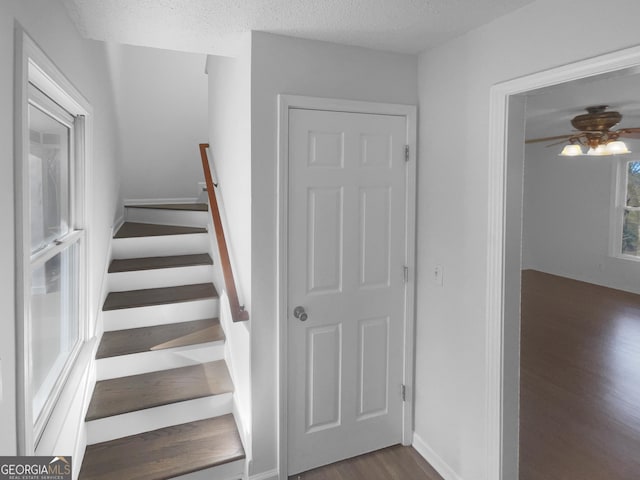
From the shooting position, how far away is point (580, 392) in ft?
10.7

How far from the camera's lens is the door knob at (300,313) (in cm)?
227

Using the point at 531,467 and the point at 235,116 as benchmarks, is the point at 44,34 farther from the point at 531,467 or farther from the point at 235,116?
the point at 531,467

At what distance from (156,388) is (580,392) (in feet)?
10.4

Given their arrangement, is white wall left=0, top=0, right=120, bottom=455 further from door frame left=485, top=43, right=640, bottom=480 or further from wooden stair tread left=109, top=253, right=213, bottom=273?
door frame left=485, top=43, right=640, bottom=480

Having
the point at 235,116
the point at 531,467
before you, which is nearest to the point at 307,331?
the point at 235,116

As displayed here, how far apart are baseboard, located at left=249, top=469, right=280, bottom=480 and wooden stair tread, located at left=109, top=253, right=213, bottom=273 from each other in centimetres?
162

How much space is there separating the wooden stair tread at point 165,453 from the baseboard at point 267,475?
12cm

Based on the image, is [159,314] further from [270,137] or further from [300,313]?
[270,137]

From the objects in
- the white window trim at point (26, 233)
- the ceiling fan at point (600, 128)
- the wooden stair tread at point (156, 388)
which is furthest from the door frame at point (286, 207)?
the ceiling fan at point (600, 128)

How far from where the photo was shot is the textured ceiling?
1785 millimetres

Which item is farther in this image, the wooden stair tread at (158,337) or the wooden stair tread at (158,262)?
the wooden stair tread at (158,262)

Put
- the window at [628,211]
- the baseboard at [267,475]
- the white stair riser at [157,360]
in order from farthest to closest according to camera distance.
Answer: the window at [628,211]
the white stair riser at [157,360]
the baseboard at [267,475]

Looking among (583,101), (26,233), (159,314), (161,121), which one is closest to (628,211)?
(583,101)

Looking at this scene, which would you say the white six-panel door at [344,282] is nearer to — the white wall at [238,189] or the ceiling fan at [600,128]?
the white wall at [238,189]
